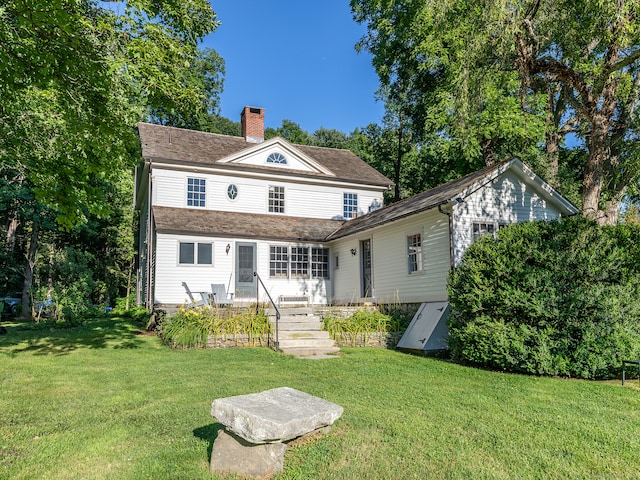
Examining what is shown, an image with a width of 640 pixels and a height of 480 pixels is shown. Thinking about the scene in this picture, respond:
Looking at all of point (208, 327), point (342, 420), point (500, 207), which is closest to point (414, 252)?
point (500, 207)

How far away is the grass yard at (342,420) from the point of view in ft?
13.0

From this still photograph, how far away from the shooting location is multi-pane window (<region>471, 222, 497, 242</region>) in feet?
42.1

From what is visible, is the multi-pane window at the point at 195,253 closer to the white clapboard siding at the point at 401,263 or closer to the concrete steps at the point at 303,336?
the concrete steps at the point at 303,336

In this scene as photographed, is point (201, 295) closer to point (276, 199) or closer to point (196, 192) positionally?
point (196, 192)

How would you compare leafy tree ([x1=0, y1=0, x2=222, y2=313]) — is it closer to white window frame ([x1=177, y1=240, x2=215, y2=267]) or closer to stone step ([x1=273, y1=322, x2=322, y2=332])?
stone step ([x1=273, y1=322, x2=322, y2=332])

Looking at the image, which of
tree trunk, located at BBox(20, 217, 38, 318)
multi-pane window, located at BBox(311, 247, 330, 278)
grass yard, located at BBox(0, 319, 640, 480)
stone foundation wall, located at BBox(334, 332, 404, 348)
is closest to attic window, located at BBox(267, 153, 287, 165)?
multi-pane window, located at BBox(311, 247, 330, 278)

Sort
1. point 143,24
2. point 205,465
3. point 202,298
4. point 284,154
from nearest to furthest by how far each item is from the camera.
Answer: point 205,465
point 143,24
point 202,298
point 284,154

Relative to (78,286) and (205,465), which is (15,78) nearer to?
(205,465)

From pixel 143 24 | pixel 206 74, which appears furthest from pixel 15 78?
pixel 206 74

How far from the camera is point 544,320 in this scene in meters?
8.00

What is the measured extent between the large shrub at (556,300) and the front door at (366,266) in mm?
6978

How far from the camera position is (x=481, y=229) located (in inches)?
512

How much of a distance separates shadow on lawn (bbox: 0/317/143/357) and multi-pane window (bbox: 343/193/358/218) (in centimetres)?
975

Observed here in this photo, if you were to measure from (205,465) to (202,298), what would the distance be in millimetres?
11626
